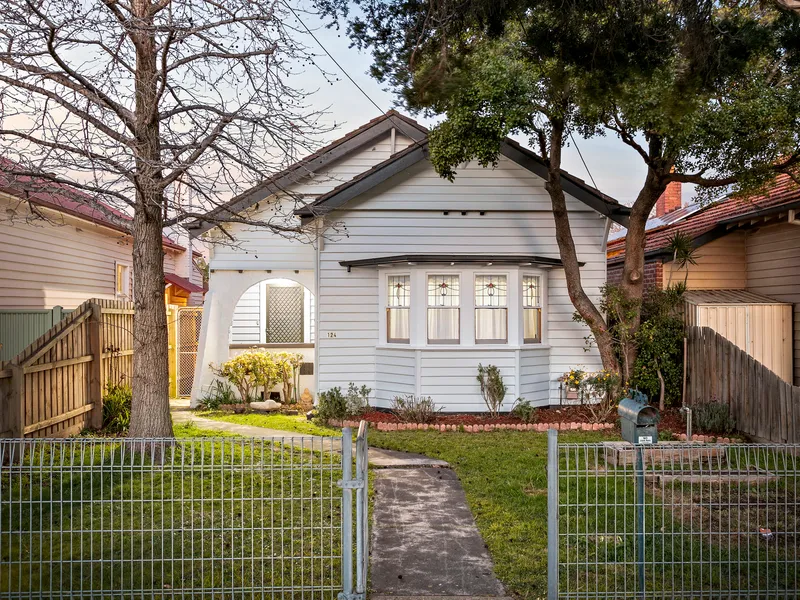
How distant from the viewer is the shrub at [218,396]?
1452cm

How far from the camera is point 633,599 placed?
4.88 meters

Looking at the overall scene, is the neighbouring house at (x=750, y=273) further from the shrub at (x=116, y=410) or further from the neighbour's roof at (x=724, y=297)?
the shrub at (x=116, y=410)

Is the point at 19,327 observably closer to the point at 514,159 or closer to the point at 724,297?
the point at 514,159

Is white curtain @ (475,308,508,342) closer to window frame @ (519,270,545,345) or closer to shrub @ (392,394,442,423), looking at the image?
window frame @ (519,270,545,345)

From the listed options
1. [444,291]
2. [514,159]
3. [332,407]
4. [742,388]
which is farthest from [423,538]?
[514,159]

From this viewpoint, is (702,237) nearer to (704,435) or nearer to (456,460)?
(704,435)

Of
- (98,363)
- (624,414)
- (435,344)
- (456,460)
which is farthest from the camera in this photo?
(435,344)

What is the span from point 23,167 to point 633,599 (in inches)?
299

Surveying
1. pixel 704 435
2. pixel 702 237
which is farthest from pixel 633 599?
pixel 702 237

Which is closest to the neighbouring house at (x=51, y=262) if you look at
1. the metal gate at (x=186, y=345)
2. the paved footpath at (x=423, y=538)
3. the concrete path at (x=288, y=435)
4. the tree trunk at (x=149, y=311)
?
the tree trunk at (x=149, y=311)

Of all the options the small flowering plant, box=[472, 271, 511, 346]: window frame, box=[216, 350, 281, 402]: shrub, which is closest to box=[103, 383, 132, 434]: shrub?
box=[216, 350, 281, 402]: shrub

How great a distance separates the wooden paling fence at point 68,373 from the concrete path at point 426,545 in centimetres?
448

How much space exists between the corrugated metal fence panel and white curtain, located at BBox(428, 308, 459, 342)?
7.54 metres

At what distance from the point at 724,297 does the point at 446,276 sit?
5.53 meters
